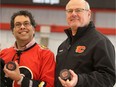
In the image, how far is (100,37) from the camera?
1711 millimetres

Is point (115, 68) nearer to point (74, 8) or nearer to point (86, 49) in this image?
point (86, 49)

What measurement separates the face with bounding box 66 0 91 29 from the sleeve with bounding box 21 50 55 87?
0.90 feet

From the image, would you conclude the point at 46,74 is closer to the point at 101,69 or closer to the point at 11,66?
the point at 11,66

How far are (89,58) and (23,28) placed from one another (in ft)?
1.84

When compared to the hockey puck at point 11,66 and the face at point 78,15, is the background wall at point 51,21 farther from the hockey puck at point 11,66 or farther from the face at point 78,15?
the hockey puck at point 11,66

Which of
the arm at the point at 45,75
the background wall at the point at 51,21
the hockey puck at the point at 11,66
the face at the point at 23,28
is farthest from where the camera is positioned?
the background wall at the point at 51,21

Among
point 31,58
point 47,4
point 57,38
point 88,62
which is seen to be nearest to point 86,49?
point 88,62

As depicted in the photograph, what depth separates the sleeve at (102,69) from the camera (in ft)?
5.13

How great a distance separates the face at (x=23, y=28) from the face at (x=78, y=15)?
32 centimetres

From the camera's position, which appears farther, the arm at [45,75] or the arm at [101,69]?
the arm at [45,75]

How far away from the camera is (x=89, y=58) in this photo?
1.67 meters

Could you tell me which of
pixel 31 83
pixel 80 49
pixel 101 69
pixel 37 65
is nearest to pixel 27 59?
pixel 37 65

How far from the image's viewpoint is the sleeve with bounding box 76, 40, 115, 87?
156 centimetres

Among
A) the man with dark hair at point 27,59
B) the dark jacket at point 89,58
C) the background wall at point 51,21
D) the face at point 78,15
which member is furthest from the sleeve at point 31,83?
the background wall at point 51,21
